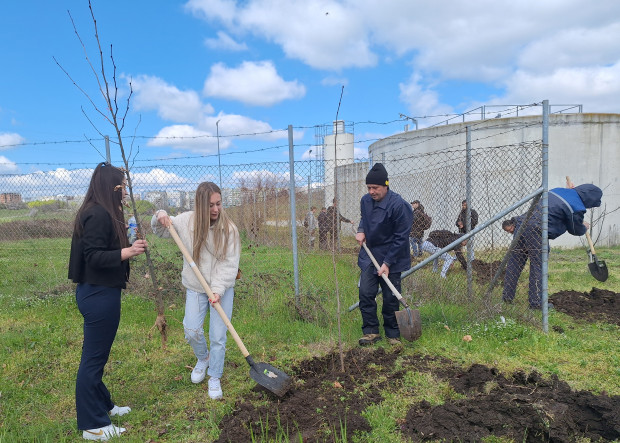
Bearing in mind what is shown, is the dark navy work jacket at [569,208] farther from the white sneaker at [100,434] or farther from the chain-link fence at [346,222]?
the white sneaker at [100,434]

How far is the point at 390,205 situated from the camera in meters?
4.33

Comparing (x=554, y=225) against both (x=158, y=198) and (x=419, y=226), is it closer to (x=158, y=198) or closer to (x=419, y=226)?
(x=419, y=226)

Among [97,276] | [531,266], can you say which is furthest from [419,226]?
[97,276]

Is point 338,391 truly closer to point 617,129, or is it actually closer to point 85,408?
point 85,408

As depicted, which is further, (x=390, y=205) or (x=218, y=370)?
(x=390, y=205)

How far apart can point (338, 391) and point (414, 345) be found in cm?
134

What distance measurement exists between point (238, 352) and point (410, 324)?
1825mm

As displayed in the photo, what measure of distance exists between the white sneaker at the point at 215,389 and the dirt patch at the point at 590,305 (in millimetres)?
4698

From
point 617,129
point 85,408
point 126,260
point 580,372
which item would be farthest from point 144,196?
point 617,129

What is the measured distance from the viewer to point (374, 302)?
453 cm

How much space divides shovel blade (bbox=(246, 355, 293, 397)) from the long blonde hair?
3.10 ft

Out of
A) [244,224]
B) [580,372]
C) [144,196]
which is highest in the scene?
[144,196]

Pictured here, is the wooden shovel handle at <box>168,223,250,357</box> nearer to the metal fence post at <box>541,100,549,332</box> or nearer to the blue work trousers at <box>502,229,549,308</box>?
the metal fence post at <box>541,100,549,332</box>

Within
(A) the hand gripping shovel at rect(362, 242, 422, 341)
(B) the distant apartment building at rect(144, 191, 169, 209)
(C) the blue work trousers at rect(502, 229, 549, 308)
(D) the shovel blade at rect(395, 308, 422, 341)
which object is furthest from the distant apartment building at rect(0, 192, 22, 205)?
(C) the blue work trousers at rect(502, 229, 549, 308)
